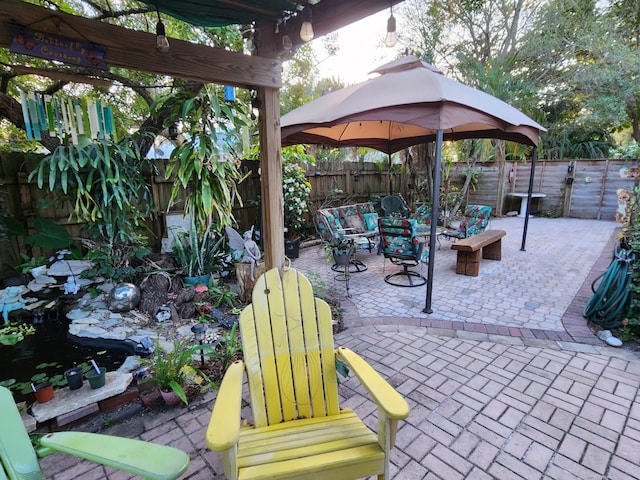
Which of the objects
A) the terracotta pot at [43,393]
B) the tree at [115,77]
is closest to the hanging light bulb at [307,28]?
the tree at [115,77]

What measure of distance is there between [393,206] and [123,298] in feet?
19.1

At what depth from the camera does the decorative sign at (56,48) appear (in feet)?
4.37

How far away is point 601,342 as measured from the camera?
2.72 meters

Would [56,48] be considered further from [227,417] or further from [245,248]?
[245,248]

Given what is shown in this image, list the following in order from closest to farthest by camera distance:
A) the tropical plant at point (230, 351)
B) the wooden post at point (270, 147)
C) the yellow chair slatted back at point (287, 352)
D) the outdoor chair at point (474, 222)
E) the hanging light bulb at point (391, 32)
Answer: the yellow chair slatted back at point (287, 352) → the hanging light bulb at point (391, 32) → the wooden post at point (270, 147) → the tropical plant at point (230, 351) → the outdoor chair at point (474, 222)

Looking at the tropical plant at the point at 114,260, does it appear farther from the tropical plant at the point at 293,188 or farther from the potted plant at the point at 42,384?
the tropical plant at the point at 293,188

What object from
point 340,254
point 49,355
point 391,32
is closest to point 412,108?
point 391,32

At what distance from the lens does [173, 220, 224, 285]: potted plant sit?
3727 millimetres

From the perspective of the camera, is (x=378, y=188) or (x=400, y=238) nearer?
(x=400, y=238)

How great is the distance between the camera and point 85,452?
103 cm

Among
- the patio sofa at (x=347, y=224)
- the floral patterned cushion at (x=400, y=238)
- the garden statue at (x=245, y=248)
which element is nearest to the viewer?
the garden statue at (x=245, y=248)

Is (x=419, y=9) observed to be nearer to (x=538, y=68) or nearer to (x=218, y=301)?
(x=538, y=68)

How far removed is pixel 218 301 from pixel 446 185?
270 inches

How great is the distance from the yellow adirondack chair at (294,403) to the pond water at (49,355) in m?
1.67
